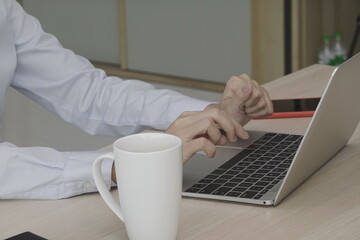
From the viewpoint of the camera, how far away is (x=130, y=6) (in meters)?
4.26

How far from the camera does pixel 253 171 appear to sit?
1306 mm

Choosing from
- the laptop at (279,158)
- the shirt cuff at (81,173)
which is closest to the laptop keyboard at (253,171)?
the laptop at (279,158)

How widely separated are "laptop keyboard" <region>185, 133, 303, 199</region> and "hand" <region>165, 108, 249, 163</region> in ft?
0.14

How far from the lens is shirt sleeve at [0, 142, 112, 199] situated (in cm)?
128

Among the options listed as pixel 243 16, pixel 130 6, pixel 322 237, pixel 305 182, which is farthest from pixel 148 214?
pixel 130 6

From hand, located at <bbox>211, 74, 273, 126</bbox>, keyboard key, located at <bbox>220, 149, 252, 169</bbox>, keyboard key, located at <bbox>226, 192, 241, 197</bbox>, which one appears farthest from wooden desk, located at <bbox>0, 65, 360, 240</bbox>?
hand, located at <bbox>211, 74, 273, 126</bbox>

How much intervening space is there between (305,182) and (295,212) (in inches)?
5.1

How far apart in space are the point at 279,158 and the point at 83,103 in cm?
60

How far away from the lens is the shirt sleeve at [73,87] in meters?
1.75

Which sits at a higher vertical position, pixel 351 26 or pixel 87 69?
pixel 87 69

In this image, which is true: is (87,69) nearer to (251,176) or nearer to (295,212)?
(251,176)

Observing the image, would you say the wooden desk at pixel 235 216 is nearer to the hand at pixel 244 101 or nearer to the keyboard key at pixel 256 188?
the keyboard key at pixel 256 188

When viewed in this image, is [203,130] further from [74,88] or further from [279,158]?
[74,88]

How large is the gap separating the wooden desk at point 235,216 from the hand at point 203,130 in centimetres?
10
